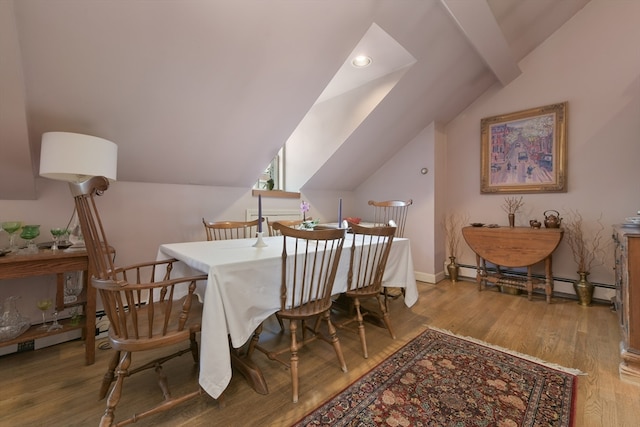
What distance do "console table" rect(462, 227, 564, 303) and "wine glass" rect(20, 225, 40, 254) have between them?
363cm

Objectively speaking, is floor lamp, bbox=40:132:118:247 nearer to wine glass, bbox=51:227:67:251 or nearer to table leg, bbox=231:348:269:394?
wine glass, bbox=51:227:67:251

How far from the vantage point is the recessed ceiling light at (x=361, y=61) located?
254 cm

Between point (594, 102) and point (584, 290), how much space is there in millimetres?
1813

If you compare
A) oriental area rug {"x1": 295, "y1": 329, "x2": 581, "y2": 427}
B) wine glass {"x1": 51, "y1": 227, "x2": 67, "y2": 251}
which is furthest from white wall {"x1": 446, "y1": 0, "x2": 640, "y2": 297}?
wine glass {"x1": 51, "y1": 227, "x2": 67, "y2": 251}

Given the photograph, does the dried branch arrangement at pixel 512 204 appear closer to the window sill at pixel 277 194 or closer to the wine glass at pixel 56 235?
the window sill at pixel 277 194

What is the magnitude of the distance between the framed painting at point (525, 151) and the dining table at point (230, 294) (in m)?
2.45

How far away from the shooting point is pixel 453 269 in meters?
3.41

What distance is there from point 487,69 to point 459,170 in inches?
45.1

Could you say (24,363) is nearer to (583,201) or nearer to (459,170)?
(459,170)

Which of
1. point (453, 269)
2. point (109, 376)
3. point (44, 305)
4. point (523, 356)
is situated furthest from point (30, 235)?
point (453, 269)

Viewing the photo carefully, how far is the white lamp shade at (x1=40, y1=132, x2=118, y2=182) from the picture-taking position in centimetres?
144

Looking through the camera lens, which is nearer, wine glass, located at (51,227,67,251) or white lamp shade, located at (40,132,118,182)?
white lamp shade, located at (40,132,118,182)

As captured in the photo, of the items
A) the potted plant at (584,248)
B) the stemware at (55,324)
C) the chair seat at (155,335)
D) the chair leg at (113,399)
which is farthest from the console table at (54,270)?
the potted plant at (584,248)

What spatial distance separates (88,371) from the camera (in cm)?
159
